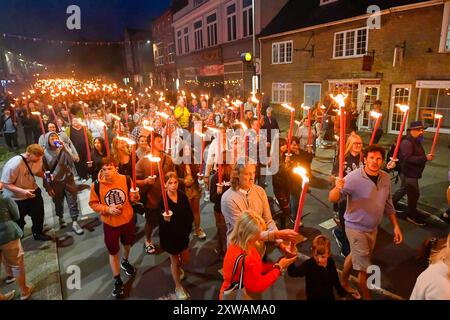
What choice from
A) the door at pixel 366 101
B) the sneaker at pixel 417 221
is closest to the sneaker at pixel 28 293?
the sneaker at pixel 417 221

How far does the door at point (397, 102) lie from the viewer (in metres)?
14.2

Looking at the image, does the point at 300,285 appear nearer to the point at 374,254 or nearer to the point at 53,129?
the point at 374,254

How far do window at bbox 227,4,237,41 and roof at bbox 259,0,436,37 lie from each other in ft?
12.6

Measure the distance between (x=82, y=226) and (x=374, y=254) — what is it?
221 inches

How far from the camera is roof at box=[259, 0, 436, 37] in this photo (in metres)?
15.0

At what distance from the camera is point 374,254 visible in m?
5.13

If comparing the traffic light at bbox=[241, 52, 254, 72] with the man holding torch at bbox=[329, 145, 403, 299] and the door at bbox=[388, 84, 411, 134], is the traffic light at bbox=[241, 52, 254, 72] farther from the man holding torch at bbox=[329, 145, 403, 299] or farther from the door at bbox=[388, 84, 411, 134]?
the man holding torch at bbox=[329, 145, 403, 299]

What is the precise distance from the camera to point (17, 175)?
503cm

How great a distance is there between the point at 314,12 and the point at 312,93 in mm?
4966

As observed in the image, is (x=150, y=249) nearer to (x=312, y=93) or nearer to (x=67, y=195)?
(x=67, y=195)

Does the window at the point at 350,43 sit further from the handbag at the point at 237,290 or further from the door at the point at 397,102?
the handbag at the point at 237,290

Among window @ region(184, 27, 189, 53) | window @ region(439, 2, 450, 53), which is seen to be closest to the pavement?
window @ region(439, 2, 450, 53)

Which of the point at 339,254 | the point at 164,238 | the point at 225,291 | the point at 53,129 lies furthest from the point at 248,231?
the point at 53,129

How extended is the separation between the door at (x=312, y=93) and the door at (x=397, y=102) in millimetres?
4433
